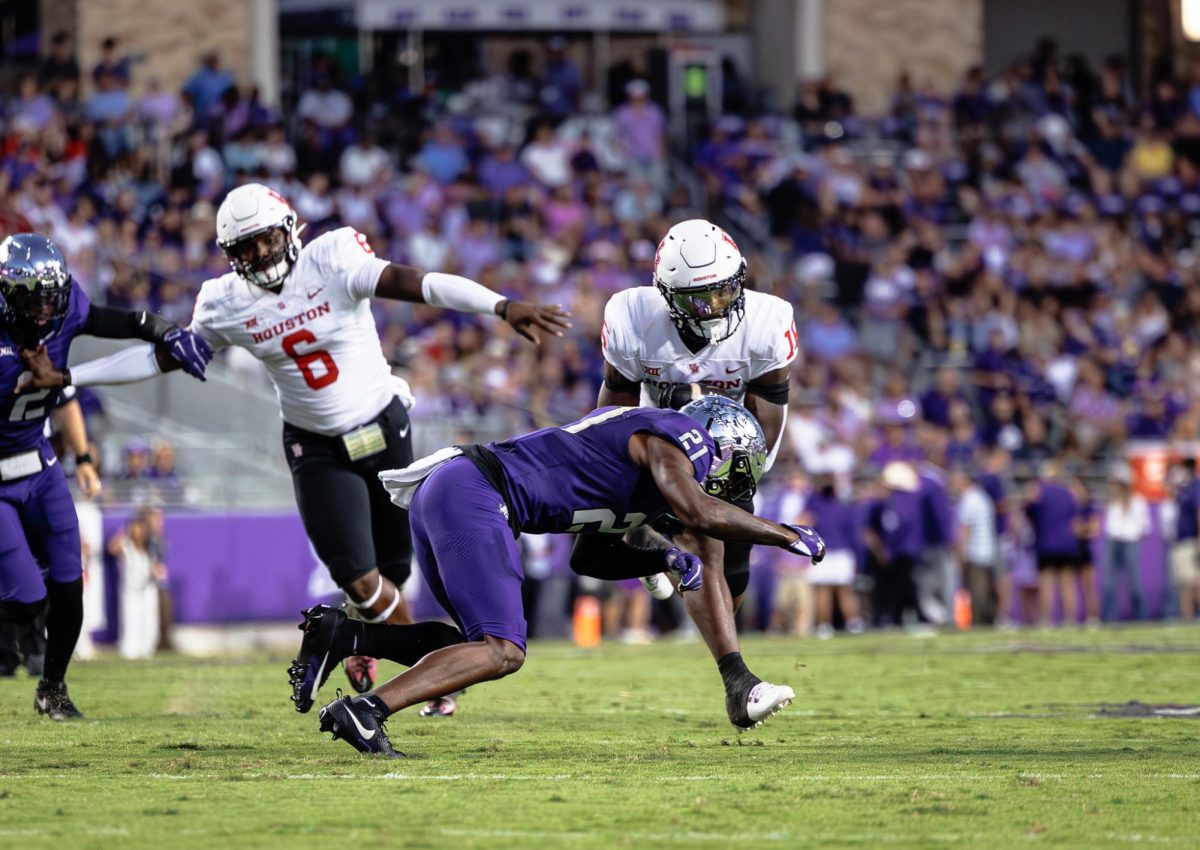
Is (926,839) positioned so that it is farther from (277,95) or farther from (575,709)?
(277,95)

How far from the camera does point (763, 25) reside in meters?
25.8

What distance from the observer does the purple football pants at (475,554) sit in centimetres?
614

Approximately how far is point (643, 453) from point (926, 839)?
1.91 metres

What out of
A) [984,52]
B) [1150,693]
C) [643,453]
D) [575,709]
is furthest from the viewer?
[984,52]

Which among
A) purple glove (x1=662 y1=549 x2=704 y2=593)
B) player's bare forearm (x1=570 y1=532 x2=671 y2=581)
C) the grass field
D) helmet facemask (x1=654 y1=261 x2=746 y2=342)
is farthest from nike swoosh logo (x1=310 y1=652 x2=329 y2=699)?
helmet facemask (x1=654 y1=261 x2=746 y2=342)

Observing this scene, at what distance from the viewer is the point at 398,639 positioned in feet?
21.4

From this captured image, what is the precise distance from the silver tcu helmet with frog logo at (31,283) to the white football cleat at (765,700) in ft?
10.2

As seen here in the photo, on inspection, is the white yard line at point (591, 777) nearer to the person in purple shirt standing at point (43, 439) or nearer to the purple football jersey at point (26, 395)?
the person in purple shirt standing at point (43, 439)

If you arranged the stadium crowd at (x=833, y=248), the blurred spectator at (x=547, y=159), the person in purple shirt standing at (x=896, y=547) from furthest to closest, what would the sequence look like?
the blurred spectator at (x=547, y=159) < the stadium crowd at (x=833, y=248) < the person in purple shirt standing at (x=896, y=547)

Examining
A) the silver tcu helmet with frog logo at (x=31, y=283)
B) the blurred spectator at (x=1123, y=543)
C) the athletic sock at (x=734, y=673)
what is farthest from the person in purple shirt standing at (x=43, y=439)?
the blurred spectator at (x=1123, y=543)

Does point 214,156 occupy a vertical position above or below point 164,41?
below

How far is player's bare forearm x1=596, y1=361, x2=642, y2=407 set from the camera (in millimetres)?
7742

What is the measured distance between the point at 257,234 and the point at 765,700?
2863mm

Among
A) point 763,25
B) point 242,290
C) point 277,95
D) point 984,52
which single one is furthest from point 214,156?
point 984,52
